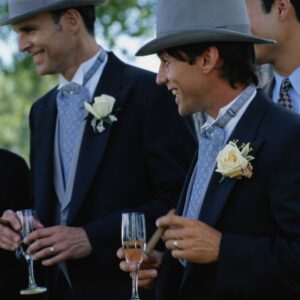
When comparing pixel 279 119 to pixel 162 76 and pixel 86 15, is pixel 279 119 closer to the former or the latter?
pixel 162 76

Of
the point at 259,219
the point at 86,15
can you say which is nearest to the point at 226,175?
the point at 259,219

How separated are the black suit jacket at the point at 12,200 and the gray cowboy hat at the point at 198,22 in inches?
76.7

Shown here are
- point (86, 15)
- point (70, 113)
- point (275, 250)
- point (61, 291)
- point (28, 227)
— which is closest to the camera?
point (275, 250)

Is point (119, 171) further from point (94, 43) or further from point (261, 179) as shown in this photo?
point (261, 179)

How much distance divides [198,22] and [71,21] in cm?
177

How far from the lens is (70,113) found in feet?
21.9

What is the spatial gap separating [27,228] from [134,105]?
1013mm

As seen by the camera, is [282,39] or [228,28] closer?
[228,28]

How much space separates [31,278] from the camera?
606 centimetres

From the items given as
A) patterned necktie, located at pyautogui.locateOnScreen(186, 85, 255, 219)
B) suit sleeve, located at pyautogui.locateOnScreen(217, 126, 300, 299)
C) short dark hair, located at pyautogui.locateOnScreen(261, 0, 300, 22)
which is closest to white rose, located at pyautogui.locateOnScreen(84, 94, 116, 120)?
short dark hair, located at pyautogui.locateOnScreen(261, 0, 300, 22)

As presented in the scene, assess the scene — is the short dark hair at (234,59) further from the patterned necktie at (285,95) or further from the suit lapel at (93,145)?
the suit lapel at (93,145)

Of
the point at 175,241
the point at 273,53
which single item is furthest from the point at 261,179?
the point at 273,53

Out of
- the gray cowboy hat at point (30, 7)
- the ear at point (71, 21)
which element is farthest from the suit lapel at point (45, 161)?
the gray cowboy hat at point (30, 7)

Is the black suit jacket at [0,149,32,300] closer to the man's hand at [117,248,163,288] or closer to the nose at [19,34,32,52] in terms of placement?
the nose at [19,34,32,52]
